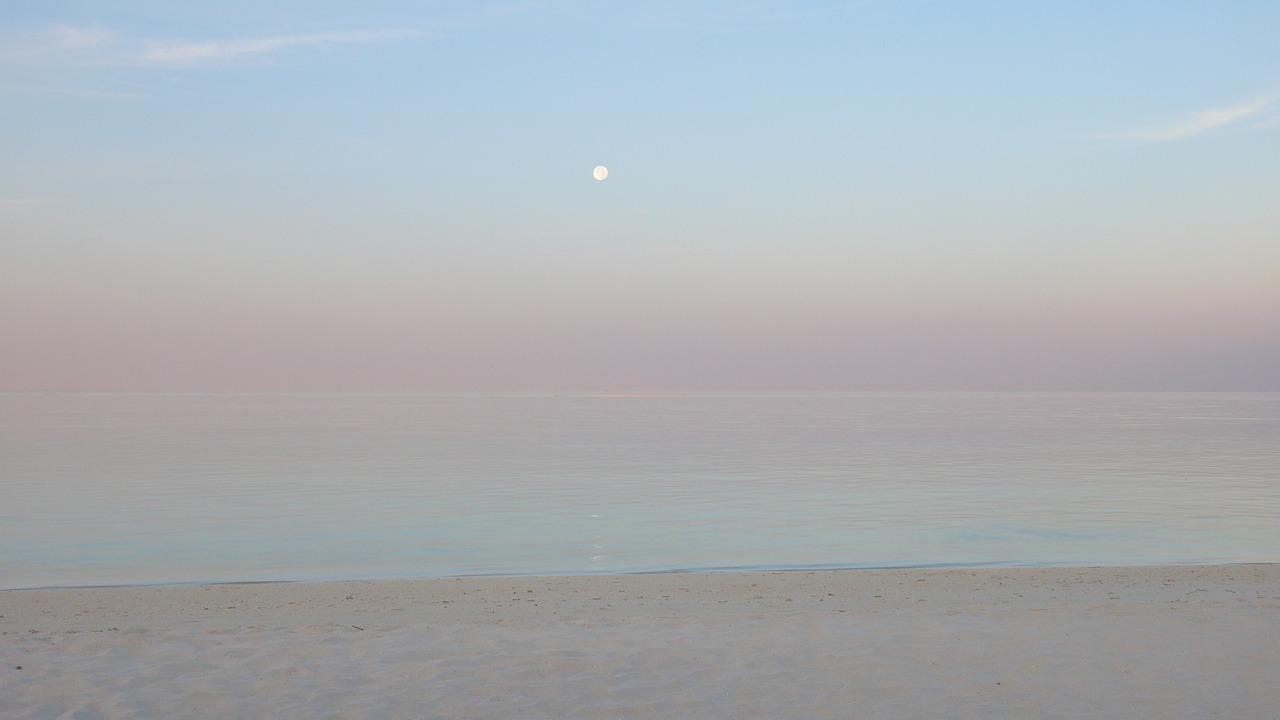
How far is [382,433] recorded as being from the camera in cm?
6819

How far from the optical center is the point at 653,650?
9562 mm

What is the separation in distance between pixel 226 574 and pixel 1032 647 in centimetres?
1232

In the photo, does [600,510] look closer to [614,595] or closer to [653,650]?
[614,595]

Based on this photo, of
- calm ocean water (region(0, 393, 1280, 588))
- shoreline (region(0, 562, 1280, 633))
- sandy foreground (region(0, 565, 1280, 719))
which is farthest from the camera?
calm ocean water (region(0, 393, 1280, 588))

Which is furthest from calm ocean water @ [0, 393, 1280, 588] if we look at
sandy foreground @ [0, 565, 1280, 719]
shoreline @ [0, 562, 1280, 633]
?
sandy foreground @ [0, 565, 1280, 719]

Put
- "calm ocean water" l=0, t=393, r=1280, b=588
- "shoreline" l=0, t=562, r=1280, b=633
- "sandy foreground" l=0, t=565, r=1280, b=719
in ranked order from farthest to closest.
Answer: "calm ocean water" l=0, t=393, r=1280, b=588, "shoreline" l=0, t=562, r=1280, b=633, "sandy foreground" l=0, t=565, r=1280, b=719

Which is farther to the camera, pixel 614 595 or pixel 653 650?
pixel 614 595

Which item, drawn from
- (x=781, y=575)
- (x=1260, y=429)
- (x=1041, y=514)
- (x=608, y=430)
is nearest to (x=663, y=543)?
(x=781, y=575)

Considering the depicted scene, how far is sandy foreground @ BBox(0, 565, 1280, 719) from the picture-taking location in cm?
791

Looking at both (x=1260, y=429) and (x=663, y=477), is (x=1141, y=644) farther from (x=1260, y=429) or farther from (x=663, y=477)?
(x=1260, y=429)

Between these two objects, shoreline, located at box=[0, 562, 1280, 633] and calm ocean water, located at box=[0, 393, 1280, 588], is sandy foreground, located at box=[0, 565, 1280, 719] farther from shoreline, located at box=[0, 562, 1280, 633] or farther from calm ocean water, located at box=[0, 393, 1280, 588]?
calm ocean water, located at box=[0, 393, 1280, 588]

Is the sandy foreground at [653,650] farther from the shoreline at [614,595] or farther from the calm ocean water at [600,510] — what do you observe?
the calm ocean water at [600,510]

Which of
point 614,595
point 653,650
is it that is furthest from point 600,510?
point 653,650

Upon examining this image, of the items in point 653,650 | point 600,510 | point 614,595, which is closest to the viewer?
point 653,650
